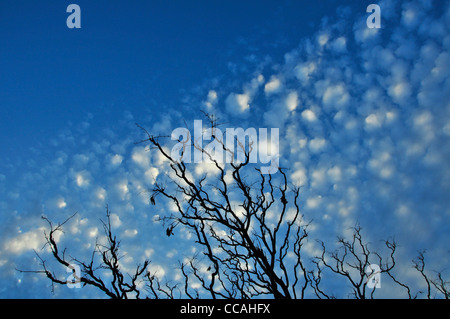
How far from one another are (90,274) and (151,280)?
10.3ft

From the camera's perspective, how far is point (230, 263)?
27.6ft
